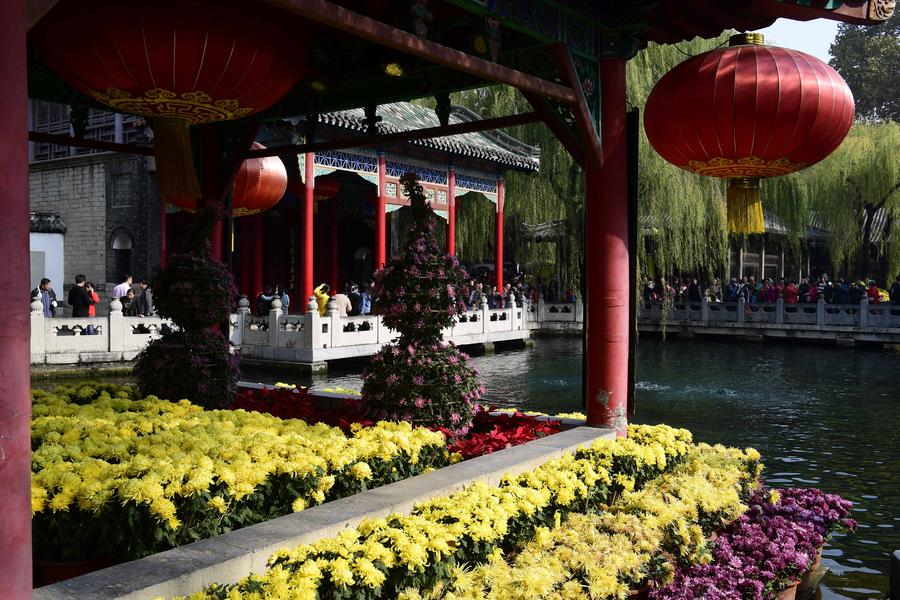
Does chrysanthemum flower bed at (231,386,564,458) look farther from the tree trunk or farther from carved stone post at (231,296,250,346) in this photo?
the tree trunk

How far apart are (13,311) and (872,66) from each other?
40704 mm

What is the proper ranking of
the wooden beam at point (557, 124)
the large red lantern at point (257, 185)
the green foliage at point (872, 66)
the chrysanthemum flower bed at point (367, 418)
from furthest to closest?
the green foliage at point (872, 66) < the large red lantern at point (257, 185) < the wooden beam at point (557, 124) < the chrysanthemum flower bed at point (367, 418)

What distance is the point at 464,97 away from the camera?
77.3ft

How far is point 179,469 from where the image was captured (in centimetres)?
297

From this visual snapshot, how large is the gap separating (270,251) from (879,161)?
15850 millimetres

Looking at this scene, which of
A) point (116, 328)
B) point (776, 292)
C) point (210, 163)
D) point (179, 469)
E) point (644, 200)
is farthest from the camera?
point (776, 292)

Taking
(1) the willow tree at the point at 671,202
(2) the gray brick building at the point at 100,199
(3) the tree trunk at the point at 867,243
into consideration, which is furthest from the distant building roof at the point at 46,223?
(3) the tree trunk at the point at 867,243

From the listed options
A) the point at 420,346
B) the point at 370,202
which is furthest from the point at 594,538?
the point at 370,202

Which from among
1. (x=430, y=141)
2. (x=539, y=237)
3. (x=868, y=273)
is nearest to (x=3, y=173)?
(x=430, y=141)

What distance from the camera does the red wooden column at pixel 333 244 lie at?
19.3m

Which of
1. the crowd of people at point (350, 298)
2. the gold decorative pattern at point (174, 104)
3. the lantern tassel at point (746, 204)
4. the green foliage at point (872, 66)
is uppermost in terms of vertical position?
the green foliage at point (872, 66)

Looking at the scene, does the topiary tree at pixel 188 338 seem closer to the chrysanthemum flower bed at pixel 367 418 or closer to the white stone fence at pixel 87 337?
the chrysanthemum flower bed at pixel 367 418

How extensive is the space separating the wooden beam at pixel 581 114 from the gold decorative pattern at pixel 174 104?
70.6 inches

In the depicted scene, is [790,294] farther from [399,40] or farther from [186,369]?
[399,40]
